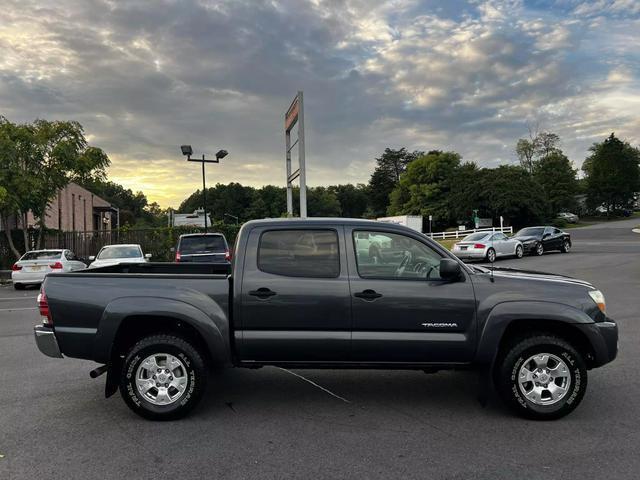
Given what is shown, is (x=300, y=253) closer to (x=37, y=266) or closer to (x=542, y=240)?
(x=37, y=266)

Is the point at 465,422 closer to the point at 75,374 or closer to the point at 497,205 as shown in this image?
the point at 75,374

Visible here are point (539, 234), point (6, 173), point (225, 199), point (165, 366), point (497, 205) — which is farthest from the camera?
point (225, 199)

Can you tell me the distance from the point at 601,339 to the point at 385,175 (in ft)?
354

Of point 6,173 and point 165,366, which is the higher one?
point 6,173

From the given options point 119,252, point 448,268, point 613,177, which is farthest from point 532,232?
point 613,177

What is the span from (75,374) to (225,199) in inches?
5069

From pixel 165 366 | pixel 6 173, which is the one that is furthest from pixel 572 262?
pixel 6 173

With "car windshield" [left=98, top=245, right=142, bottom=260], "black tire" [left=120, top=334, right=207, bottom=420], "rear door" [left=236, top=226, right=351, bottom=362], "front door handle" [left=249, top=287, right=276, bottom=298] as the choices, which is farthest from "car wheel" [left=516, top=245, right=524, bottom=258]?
"black tire" [left=120, top=334, right=207, bottom=420]

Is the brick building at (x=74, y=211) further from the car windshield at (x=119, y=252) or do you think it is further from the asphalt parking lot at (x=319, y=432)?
the asphalt parking lot at (x=319, y=432)

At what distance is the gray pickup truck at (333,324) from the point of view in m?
4.54

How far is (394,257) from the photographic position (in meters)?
4.77

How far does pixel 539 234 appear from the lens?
1011 inches

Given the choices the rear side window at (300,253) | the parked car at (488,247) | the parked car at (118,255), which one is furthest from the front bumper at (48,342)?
the parked car at (488,247)

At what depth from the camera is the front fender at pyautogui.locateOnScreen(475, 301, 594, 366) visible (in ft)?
14.8
